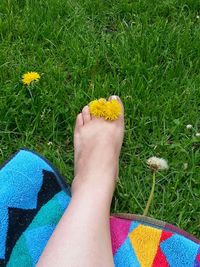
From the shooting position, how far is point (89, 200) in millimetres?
1579

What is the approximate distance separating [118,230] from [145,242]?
0.08 metres

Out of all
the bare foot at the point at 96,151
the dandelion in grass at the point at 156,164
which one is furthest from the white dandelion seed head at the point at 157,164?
the bare foot at the point at 96,151

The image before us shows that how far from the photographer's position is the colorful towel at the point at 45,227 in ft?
5.22

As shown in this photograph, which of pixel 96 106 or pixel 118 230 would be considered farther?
pixel 96 106

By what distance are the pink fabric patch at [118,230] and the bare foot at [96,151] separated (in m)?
0.09

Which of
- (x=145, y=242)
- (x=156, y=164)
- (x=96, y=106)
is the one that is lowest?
(x=145, y=242)

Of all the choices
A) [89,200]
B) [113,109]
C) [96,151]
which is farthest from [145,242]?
[113,109]

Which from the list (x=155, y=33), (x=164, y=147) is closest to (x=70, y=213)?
(x=164, y=147)

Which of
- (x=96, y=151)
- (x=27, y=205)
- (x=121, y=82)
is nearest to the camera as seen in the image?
(x=27, y=205)

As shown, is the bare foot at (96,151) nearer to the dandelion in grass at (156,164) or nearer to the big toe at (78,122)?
the big toe at (78,122)

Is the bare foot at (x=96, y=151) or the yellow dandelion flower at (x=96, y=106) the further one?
the yellow dandelion flower at (x=96, y=106)

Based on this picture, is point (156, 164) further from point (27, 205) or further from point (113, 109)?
point (27, 205)

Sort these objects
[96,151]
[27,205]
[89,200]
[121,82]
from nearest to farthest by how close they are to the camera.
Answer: [89,200] < [27,205] < [96,151] < [121,82]

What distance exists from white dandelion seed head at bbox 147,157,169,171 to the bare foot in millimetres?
104
